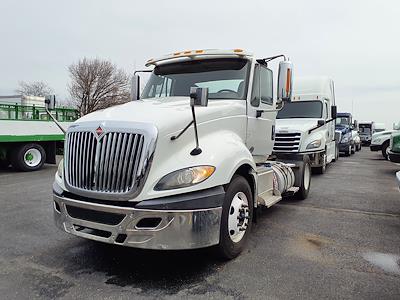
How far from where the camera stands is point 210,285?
3.29 metres

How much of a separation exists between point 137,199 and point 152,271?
91 centimetres

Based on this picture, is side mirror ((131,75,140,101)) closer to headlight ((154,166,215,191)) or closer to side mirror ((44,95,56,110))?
side mirror ((44,95,56,110))

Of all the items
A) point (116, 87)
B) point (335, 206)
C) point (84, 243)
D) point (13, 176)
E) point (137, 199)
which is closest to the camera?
point (137, 199)

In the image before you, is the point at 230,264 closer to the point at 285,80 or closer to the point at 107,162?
the point at 107,162

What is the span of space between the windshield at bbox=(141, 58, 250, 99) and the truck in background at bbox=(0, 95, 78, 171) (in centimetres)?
749

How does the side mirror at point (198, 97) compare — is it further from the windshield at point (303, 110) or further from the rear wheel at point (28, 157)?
the rear wheel at point (28, 157)

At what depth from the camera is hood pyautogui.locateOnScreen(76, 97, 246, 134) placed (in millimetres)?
3450

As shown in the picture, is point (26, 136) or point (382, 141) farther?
point (382, 141)

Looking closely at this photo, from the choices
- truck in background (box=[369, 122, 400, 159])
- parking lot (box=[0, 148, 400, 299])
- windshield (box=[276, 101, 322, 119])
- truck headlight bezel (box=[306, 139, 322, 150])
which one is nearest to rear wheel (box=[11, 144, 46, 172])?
parking lot (box=[0, 148, 400, 299])

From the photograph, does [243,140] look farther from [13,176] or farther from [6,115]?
[6,115]

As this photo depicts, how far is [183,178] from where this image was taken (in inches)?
129

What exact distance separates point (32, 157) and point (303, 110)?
923cm

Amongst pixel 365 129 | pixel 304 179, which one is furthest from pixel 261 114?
pixel 365 129

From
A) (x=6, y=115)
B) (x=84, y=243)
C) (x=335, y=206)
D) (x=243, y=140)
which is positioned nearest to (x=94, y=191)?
(x=84, y=243)
